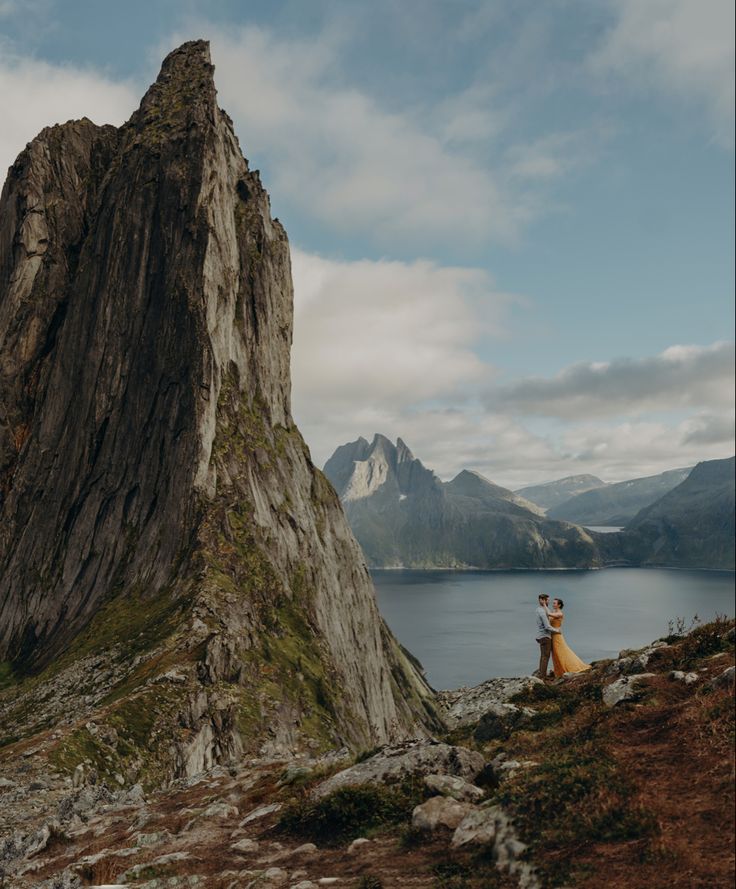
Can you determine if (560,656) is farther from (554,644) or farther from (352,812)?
(352,812)

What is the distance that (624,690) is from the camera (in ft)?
55.7

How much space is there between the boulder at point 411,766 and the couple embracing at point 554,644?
9.94 m

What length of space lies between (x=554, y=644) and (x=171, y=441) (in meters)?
48.7

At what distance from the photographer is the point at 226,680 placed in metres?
41.2

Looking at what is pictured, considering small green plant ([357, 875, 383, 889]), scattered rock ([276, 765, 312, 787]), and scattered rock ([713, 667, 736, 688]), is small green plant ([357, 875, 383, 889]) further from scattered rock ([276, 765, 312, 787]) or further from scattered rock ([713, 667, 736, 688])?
scattered rock ([713, 667, 736, 688])

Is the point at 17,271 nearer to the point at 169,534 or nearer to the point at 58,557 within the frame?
the point at 58,557

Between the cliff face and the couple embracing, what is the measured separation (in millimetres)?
21801

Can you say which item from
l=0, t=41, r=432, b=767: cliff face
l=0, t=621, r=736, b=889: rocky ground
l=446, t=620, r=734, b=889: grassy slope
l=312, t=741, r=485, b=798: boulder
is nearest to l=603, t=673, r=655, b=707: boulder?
l=0, t=621, r=736, b=889: rocky ground

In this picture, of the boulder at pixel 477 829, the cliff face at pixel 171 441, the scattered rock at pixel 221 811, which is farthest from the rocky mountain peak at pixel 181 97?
the boulder at pixel 477 829

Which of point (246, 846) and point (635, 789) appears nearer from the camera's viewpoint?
point (635, 789)

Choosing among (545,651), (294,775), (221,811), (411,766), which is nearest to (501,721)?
(411,766)

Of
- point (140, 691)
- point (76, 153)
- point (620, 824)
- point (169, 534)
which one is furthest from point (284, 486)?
point (620, 824)

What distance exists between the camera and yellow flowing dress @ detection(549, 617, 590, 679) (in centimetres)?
2508

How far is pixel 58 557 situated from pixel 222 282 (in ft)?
120
